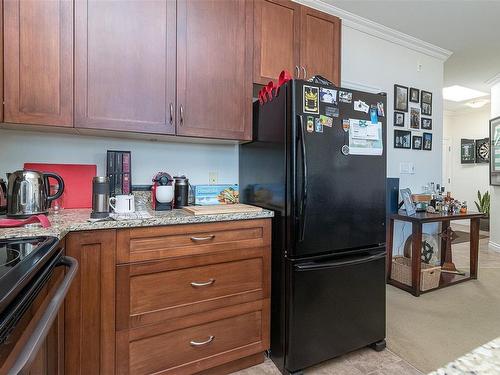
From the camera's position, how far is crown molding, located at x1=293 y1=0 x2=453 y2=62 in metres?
2.53

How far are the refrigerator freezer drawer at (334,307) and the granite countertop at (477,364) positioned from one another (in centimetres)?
116

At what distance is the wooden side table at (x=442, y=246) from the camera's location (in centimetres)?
259

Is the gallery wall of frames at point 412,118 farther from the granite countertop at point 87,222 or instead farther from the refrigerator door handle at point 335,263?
the granite countertop at point 87,222

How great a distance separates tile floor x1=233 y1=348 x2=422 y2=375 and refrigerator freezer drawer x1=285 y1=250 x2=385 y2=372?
8 centimetres

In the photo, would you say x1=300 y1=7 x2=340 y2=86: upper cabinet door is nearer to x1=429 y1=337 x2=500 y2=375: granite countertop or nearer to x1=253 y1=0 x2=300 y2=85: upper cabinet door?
x1=253 y1=0 x2=300 y2=85: upper cabinet door

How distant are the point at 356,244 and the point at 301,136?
745mm

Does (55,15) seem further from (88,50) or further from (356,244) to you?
(356,244)

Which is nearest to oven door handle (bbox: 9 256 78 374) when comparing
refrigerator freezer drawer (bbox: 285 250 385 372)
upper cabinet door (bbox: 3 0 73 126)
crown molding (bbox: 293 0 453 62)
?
upper cabinet door (bbox: 3 0 73 126)

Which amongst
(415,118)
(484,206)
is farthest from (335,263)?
(484,206)

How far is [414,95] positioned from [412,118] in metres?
0.27

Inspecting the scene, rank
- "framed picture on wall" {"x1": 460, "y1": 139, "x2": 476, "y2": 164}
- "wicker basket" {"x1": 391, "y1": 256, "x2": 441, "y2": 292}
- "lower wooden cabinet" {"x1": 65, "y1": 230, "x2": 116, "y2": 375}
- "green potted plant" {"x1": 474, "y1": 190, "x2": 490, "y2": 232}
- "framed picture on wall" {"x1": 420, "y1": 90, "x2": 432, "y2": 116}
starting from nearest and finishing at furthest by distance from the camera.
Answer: "lower wooden cabinet" {"x1": 65, "y1": 230, "x2": 116, "y2": 375} < "wicker basket" {"x1": 391, "y1": 256, "x2": 441, "y2": 292} < "framed picture on wall" {"x1": 420, "y1": 90, "x2": 432, "y2": 116} < "green potted plant" {"x1": 474, "y1": 190, "x2": 490, "y2": 232} < "framed picture on wall" {"x1": 460, "y1": 139, "x2": 476, "y2": 164}

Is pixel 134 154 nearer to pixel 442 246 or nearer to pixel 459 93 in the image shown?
pixel 442 246

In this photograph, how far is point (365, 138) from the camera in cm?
168

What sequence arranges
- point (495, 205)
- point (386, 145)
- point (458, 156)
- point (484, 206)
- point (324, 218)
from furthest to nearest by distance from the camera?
point (458, 156), point (484, 206), point (495, 205), point (386, 145), point (324, 218)
